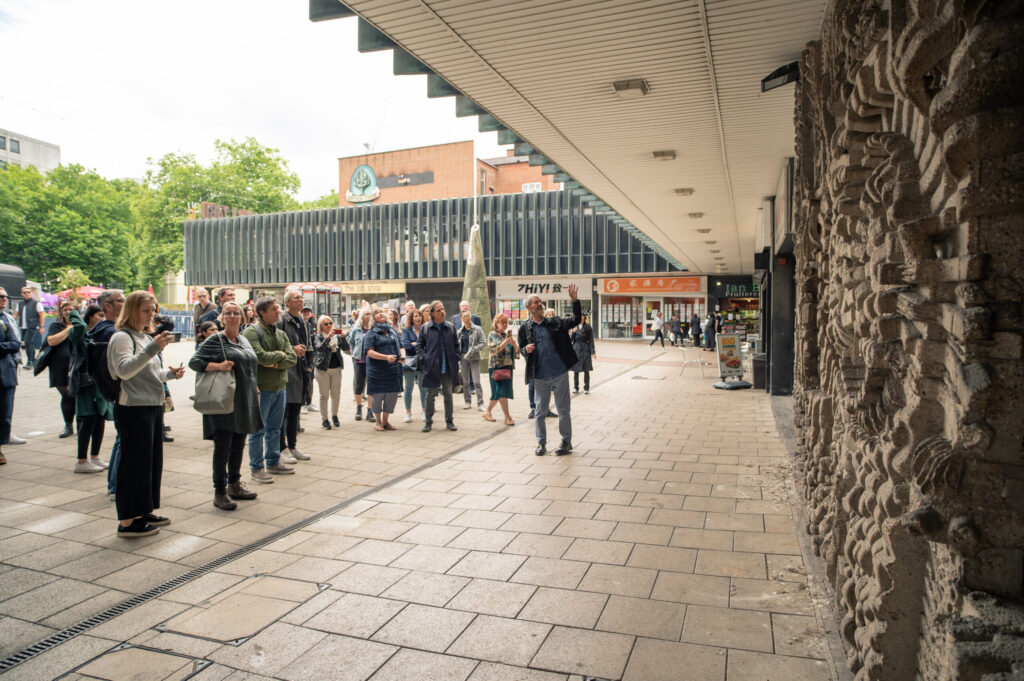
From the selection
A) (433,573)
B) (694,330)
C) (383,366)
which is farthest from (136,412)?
(694,330)

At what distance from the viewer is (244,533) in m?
4.95

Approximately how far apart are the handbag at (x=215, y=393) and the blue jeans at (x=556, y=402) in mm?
3329

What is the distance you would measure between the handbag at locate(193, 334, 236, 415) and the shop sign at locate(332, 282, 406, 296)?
42.0m

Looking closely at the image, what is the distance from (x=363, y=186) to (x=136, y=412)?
202ft

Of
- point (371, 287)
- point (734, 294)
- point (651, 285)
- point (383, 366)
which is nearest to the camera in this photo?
point (383, 366)

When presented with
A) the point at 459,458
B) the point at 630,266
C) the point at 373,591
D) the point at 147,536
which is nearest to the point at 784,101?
the point at 459,458

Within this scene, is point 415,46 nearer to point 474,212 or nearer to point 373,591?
point 373,591

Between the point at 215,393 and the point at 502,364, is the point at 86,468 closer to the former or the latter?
the point at 215,393

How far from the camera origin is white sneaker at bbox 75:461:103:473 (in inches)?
262

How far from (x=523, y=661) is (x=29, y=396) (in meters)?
13.1

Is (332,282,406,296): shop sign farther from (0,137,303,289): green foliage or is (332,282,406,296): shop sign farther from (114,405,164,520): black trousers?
(114,405,164,520): black trousers

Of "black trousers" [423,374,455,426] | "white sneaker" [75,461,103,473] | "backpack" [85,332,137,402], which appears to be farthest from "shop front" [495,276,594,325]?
"backpack" [85,332,137,402]

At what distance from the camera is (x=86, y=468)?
6664 mm

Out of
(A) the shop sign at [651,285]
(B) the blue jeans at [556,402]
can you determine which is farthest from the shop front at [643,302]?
(B) the blue jeans at [556,402]
